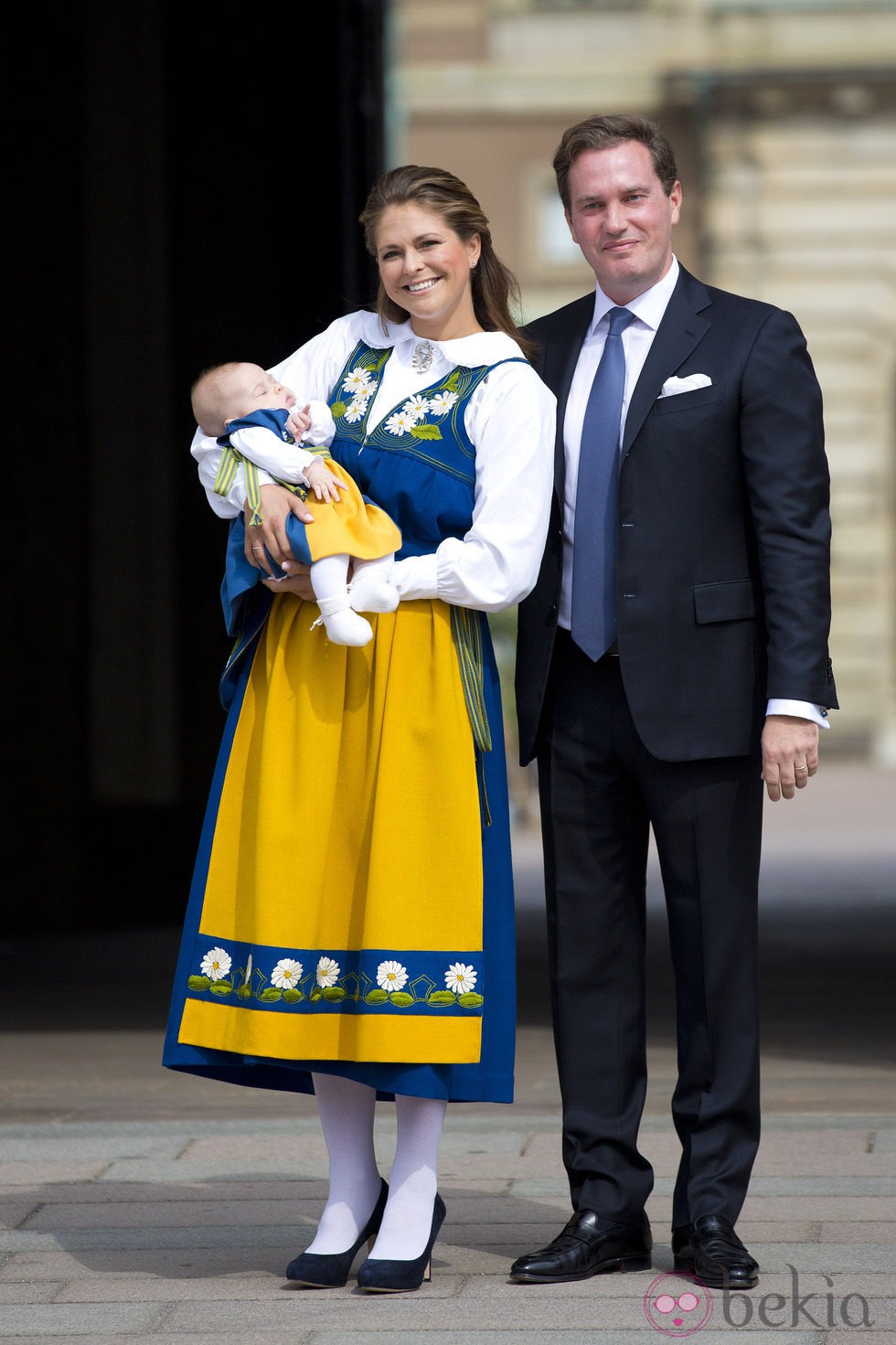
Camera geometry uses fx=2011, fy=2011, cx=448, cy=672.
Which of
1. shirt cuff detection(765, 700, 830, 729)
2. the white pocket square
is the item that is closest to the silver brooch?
the white pocket square

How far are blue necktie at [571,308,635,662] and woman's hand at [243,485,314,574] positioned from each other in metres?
0.46

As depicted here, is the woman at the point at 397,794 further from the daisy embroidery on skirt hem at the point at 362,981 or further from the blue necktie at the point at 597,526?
the blue necktie at the point at 597,526

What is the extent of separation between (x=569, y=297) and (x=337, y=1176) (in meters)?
17.9

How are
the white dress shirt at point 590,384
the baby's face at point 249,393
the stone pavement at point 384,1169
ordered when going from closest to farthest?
the stone pavement at point 384,1169 → the baby's face at point 249,393 → the white dress shirt at point 590,384

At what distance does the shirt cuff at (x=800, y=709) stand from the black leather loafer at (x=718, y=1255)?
30.2 inches

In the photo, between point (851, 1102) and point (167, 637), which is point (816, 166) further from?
point (851, 1102)

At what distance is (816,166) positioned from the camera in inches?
746

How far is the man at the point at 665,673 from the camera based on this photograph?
119 inches

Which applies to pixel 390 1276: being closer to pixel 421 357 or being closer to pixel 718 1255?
pixel 718 1255

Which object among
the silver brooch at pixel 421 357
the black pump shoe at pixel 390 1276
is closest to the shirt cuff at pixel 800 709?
the silver brooch at pixel 421 357

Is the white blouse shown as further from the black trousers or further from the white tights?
the white tights

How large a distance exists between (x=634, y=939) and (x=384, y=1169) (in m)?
0.93

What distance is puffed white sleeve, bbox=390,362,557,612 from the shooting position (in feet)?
9.67

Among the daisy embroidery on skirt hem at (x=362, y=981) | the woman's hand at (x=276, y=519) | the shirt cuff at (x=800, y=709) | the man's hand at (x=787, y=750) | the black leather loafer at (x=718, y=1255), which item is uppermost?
the woman's hand at (x=276, y=519)
